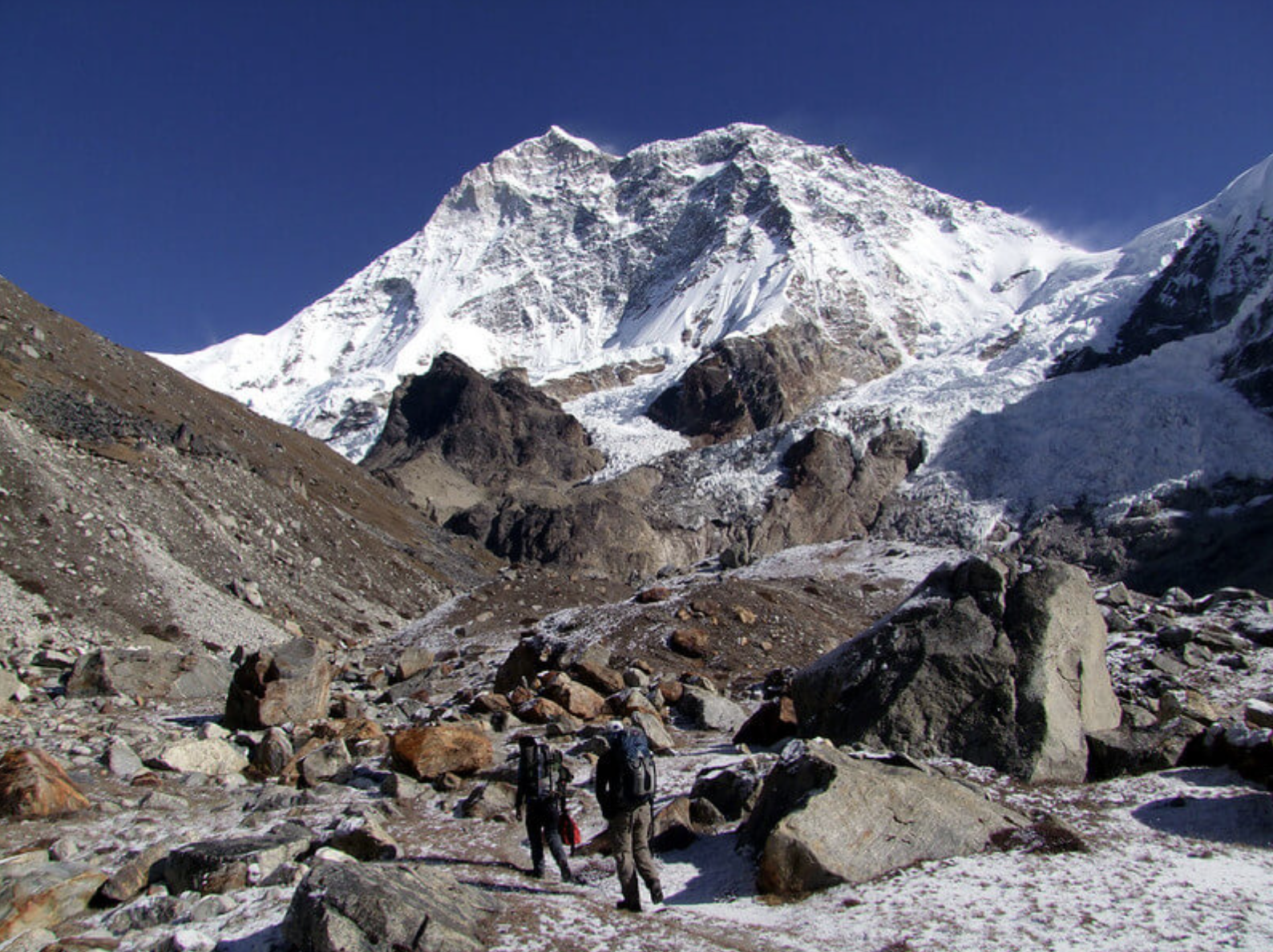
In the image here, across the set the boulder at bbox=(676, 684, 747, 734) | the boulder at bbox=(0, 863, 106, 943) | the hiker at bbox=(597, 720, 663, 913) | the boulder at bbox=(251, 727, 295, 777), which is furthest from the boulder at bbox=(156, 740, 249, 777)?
the boulder at bbox=(676, 684, 747, 734)

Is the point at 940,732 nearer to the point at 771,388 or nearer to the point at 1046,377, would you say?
the point at 1046,377

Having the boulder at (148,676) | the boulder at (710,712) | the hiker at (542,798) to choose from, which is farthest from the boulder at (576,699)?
the boulder at (148,676)

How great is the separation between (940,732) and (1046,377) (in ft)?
311

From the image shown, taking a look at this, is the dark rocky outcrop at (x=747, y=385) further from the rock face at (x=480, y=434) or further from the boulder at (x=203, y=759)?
the boulder at (x=203, y=759)

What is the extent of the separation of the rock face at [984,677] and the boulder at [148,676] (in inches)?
549

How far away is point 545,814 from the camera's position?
8.20 metres

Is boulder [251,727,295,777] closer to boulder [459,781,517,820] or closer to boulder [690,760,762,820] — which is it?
boulder [459,781,517,820]

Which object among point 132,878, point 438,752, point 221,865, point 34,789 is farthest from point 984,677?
point 34,789

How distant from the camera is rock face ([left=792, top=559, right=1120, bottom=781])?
10250mm

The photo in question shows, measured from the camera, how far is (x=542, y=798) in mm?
8227

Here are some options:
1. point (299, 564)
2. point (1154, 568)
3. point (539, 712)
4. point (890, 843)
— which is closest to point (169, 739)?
point (539, 712)

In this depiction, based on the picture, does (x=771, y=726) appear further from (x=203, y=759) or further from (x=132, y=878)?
(x=132, y=878)

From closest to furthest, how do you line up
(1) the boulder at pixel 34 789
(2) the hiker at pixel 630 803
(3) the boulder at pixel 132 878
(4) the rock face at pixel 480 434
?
(3) the boulder at pixel 132 878 → (2) the hiker at pixel 630 803 → (1) the boulder at pixel 34 789 → (4) the rock face at pixel 480 434

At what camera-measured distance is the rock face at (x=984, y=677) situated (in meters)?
10.2
